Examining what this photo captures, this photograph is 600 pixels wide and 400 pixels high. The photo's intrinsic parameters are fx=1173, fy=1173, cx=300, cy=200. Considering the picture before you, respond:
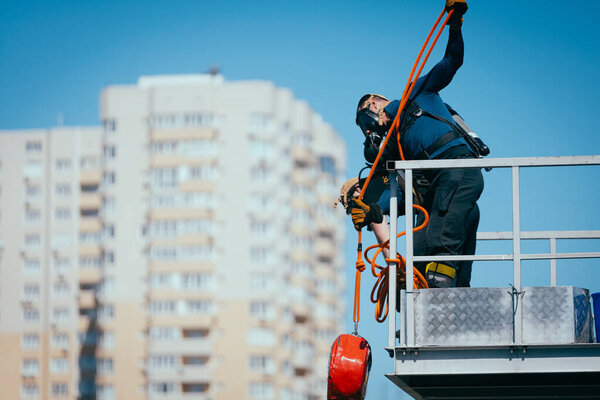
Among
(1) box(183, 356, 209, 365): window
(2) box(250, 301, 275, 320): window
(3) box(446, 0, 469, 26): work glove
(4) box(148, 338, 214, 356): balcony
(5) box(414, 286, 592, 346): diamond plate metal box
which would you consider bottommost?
(1) box(183, 356, 209, 365): window

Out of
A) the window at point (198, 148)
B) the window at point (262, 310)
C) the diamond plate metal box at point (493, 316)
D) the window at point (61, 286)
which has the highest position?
the window at point (198, 148)

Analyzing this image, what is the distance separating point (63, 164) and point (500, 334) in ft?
336

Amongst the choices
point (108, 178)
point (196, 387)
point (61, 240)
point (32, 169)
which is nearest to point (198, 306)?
point (196, 387)

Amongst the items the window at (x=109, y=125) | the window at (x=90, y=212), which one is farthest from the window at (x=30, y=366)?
the window at (x=109, y=125)

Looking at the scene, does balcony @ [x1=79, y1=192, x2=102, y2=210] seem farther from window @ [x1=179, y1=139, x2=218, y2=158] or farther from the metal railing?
the metal railing

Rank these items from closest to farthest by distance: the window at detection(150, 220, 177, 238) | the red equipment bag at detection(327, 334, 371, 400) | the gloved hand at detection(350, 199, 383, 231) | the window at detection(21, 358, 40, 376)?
1. the red equipment bag at detection(327, 334, 371, 400)
2. the gloved hand at detection(350, 199, 383, 231)
3. the window at detection(150, 220, 177, 238)
4. the window at detection(21, 358, 40, 376)

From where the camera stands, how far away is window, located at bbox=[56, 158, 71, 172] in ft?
355

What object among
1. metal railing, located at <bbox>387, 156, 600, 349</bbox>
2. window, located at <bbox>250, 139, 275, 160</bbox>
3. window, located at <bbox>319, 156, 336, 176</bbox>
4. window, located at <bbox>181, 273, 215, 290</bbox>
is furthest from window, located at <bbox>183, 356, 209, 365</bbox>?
metal railing, located at <bbox>387, 156, 600, 349</bbox>

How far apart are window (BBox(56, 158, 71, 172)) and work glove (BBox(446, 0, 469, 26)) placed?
3963 inches

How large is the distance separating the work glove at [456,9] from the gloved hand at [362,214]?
1.73 metres

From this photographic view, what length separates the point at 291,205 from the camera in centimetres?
10338

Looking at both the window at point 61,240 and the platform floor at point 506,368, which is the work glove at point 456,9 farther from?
the window at point 61,240

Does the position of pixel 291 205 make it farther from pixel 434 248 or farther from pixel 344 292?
pixel 434 248

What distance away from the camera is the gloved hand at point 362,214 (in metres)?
9.94
